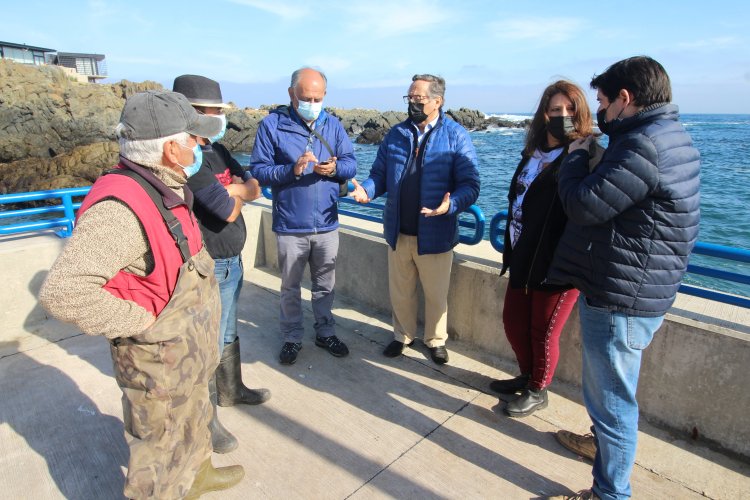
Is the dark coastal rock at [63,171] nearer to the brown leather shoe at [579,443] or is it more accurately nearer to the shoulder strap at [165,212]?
the shoulder strap at [165,212]

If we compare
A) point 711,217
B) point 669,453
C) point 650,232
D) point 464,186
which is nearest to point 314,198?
point 464,186

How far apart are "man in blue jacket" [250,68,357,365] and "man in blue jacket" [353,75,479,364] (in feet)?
1.00

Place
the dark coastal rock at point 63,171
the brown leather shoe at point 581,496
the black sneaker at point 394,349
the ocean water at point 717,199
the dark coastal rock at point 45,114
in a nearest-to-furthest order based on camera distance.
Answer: the brown leather shoe at point 581,496 < the black sneaker at point 394,349 < the ocean water at point 717,199 < the dark coastal rock at point 63,171 < the dark coastal rock at point 45,114

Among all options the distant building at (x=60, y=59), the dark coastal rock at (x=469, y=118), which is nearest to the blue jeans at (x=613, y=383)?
the distant building at (x=60, y=59)

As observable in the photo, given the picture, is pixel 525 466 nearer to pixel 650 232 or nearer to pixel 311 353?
pixel 650 232

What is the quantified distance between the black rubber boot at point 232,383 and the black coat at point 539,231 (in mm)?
1869

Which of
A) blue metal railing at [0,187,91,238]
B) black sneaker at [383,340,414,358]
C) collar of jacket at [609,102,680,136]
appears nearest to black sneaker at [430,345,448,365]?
black sneaker at [383,340,414,358]

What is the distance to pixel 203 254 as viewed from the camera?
2076 mm

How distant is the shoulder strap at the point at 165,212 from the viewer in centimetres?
173

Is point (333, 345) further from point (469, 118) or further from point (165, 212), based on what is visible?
point (469, 118)

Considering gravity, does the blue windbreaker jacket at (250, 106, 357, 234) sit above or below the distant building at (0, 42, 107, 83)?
below

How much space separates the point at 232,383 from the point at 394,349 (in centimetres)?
131

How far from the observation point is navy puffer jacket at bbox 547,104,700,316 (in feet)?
6.13

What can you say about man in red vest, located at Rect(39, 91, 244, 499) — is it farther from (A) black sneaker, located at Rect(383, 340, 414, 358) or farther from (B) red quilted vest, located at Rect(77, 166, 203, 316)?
(A) black sneaker, located at Rect(383, 340, 414, 358)
